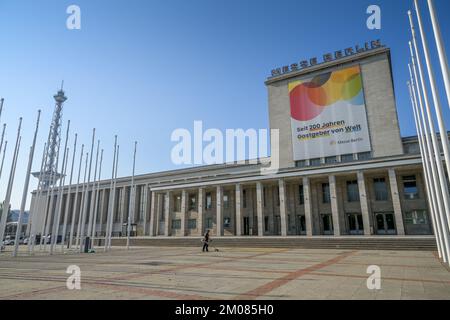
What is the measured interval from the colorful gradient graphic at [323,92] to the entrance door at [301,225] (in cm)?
1619

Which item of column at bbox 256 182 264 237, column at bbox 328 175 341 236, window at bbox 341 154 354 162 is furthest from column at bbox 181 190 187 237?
window at bbox 341 154 354 162

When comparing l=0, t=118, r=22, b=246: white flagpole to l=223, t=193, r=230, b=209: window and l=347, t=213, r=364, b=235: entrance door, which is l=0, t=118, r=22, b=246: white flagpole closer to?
l=223, t=193, r=230, b=209: window

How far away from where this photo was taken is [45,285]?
9125 millimetres

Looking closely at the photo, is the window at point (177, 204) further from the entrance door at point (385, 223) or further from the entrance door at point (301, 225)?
the entrance door at point (385, 223)

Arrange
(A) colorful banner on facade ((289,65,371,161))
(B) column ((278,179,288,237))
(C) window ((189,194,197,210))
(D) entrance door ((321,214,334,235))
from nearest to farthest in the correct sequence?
(B) column ((278,179,288,237)), (D) entrance door ((321,214,334,235)), (A) colorful banner on facade ((289,65,371,161)), (C) window ((189,194,197,210))

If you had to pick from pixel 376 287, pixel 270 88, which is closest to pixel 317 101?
pixel 270 88

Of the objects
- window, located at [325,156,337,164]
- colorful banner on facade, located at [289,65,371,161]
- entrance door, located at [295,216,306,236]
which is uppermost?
colorful banner on facade, located at [289,65,371,161]

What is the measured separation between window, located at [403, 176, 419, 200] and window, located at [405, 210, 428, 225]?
6.04 ft

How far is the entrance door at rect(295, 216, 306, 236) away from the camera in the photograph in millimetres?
39906

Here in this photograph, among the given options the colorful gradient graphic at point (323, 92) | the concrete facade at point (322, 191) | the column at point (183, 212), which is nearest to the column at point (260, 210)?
the concrete facade at point (322, 191)

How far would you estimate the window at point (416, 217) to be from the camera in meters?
32.9

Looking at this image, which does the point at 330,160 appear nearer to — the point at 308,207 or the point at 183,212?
the point at 308,207
